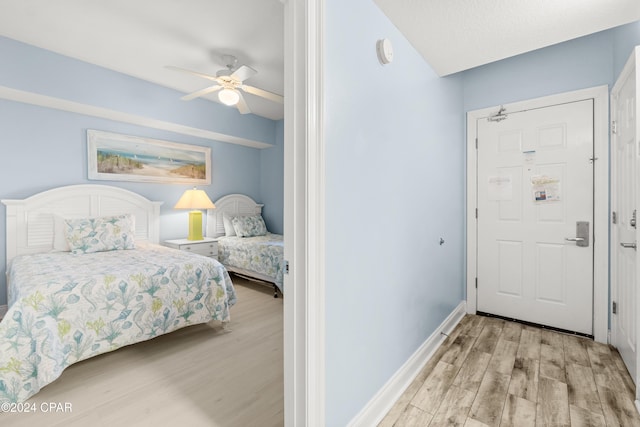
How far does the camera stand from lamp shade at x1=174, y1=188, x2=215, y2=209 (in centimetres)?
405

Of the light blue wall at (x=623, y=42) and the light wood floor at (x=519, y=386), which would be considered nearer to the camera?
the light wood floor at (x=519, y=386)

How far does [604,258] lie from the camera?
2463mm

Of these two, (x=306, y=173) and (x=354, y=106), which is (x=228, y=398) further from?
(x=354, y=106)

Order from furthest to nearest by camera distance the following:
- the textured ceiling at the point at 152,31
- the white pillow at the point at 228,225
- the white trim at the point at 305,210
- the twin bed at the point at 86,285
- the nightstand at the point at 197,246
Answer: the white pillow at the point at 228,225, the nightstand at the point at 197,246, the textured ceiling at the point at 152,31, the twin bed at the point at 86,285, the white trim at the point at 305,210

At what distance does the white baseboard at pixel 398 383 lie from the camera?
1.55 m

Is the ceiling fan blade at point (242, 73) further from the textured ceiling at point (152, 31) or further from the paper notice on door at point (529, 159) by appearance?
the paper notice on door at point (529, 159)

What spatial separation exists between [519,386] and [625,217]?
4.44 feet

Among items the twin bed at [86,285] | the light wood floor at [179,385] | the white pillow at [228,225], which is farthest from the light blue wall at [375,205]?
the white pillow at [228,225]

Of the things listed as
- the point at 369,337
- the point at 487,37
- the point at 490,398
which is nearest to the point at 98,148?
the point at 369,337

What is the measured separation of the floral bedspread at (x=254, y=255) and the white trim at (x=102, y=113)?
1.55 metres

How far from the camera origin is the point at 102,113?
11.1 feet

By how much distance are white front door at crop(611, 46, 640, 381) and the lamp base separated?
4.29 metres

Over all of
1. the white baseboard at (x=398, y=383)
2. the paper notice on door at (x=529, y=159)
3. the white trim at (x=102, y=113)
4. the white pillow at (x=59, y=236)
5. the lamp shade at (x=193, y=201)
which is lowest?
the white baseboard at (x=398, y=383)

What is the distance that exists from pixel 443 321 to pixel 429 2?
2.38 m
